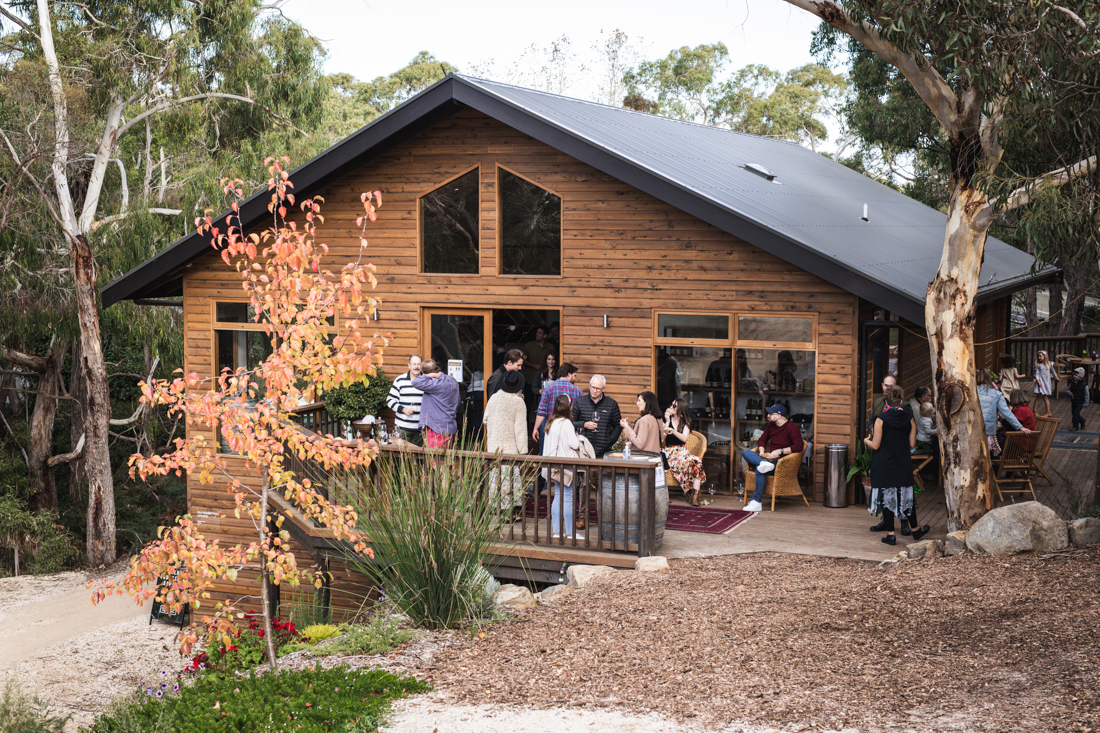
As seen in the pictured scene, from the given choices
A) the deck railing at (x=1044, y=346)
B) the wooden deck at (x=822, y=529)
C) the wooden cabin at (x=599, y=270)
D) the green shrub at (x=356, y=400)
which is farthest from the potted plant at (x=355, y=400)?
the deck railing at (x=1044, y=346)

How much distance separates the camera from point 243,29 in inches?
878

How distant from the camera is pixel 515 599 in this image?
7844mm

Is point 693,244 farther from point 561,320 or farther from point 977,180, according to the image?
point 977,180

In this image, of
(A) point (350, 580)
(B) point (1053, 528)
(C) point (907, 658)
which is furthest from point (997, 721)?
(A) point (350, 580)

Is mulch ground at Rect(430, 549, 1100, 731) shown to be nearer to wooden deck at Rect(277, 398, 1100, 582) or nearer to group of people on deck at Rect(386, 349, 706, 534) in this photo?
wooden deck at Rect(277, 398, 1100, 582)

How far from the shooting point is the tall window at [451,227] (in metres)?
12.6

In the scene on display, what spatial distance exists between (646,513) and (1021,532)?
9.99ft

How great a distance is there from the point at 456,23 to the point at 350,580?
67633 millimetres

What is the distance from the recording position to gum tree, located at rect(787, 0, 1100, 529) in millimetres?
8547

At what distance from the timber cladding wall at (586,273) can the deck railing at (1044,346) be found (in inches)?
559

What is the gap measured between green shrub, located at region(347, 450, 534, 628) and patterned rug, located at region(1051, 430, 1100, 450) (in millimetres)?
12208

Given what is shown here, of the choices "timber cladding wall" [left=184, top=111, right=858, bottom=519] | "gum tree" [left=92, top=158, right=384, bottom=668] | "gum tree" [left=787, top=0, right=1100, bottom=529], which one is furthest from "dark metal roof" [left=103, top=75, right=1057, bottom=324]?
"gum tree" [left=92, top=158, right=384, bottom=668]

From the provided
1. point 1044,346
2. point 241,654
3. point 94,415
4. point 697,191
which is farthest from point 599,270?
point 1044,346

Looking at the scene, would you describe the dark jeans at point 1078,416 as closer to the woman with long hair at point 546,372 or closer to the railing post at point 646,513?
Answer: the woman with long hair at point 546,372
